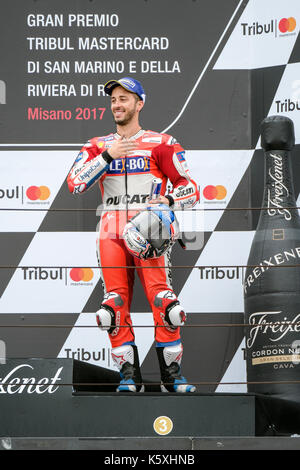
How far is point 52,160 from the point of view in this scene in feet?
10.4

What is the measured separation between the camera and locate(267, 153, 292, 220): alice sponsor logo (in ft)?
9.60

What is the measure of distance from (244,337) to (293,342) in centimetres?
32

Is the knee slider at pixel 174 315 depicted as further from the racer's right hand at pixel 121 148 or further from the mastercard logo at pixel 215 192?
the mastercard logo at pixel 215 192

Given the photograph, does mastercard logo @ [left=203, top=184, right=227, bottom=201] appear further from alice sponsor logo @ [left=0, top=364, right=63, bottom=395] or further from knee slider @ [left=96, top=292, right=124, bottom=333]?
alice sponsor logo @ [left=0, top=364, right=63, bottom=395]

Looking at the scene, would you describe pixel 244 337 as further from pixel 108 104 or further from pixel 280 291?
pixel 108 104

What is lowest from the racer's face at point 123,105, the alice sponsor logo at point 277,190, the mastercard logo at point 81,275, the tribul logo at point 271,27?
the mastercard logo at point 81,275

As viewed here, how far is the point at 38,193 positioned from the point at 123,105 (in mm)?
544

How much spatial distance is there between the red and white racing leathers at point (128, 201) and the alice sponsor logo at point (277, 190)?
326 mm

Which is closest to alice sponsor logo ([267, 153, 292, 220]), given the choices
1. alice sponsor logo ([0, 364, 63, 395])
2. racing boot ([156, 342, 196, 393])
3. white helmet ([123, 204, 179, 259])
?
white helmet ([123, 204, 179, 259])

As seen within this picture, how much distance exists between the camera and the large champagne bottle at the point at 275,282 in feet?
9.22

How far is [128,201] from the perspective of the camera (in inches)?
109

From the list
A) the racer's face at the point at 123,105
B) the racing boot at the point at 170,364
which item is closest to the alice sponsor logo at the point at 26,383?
the racing boot at the point at 170,364
